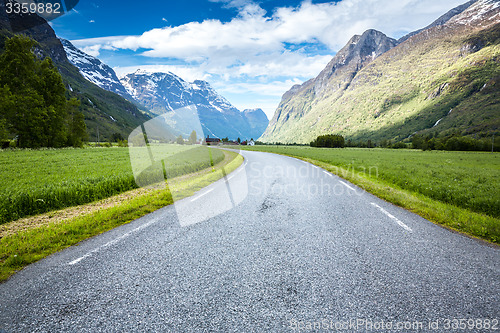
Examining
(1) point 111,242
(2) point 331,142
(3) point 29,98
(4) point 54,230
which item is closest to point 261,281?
(1) point 111,242

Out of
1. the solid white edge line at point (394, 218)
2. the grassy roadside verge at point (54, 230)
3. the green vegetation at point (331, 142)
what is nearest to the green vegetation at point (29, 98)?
the grassy roadside verge at point (54, 230)

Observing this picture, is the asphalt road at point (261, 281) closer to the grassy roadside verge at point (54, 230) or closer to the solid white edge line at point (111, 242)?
the solid white edge line at point (111, 242)

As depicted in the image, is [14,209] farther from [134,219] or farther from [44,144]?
[44,144]

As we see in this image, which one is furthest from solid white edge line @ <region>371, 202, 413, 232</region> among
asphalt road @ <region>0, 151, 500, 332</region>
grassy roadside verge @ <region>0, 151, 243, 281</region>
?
grassy roadside verge @ <region>0, 151, 243, 281</region>

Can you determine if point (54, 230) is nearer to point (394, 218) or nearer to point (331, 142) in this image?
point (394, 218)

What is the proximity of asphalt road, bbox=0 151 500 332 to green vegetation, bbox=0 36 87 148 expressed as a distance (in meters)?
39.9

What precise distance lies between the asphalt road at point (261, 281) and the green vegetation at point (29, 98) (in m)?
39.9

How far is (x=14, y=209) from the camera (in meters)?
6.35

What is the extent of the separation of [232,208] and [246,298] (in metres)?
4.17

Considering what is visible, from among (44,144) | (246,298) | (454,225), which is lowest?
(454,225)

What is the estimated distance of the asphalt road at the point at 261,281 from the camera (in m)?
2.26

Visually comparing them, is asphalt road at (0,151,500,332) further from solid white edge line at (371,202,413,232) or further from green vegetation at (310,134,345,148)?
green vegetation at (310,134,345,148)

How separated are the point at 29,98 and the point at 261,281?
46934 millimetres

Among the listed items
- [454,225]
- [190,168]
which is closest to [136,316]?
[454,225]
